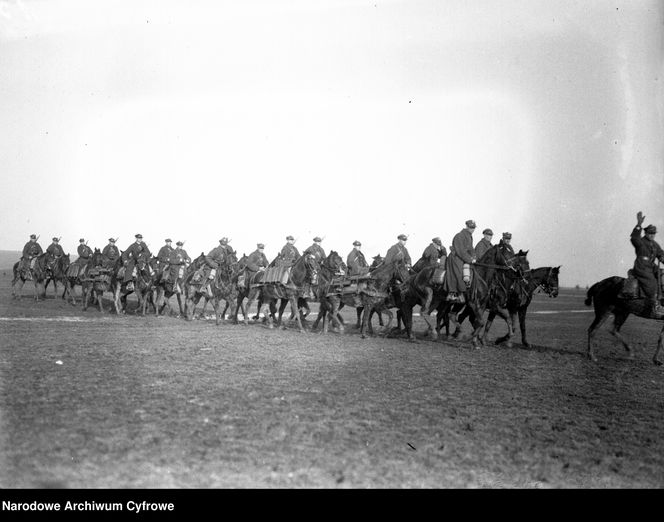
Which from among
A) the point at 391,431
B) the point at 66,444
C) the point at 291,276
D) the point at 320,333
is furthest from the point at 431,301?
the point at 66,444

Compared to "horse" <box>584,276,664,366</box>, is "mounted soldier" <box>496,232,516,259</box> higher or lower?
higher

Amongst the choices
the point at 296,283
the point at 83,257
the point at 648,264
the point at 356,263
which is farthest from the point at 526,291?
the point at 83,257

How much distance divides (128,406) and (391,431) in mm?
3071

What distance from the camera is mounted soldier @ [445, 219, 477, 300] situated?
13.1 metres

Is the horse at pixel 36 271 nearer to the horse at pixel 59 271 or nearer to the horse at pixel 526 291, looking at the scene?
the horse at pixel 59 271

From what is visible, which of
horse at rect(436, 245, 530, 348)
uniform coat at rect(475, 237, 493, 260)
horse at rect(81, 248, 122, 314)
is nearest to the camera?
horse at rect(436, 245, 530, 348)

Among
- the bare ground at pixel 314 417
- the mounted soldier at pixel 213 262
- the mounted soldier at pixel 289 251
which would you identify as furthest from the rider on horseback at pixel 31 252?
the bare ground at pixel 314 417

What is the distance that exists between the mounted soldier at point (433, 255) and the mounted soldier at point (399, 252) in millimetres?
429

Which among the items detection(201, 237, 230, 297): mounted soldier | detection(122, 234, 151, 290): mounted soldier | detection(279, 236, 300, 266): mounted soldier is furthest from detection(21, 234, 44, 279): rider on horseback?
detection(279, 236, 300, 266): mounted soldier

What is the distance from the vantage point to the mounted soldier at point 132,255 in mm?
18859

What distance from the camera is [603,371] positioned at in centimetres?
1020

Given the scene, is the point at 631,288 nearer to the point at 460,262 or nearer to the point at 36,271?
the point at 460,262

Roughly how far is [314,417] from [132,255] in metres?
14.9

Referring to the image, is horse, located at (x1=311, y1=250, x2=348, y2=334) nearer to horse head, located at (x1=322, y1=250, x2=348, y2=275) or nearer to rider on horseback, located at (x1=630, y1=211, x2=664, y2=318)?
horse head, located at (x1=322, y1=250, x2=348, y2=275)
